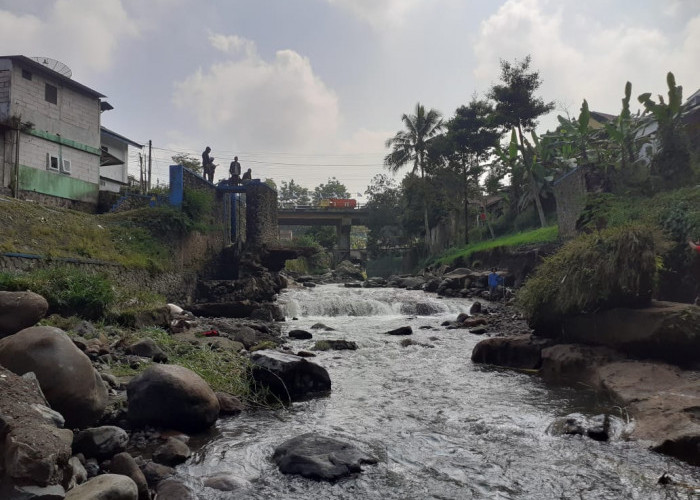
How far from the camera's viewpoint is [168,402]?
619 cm

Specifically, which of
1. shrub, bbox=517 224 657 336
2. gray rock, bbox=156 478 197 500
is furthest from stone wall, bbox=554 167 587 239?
gray rock, bbox=156 478 197 500

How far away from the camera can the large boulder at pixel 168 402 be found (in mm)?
6160

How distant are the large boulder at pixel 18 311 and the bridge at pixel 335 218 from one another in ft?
163

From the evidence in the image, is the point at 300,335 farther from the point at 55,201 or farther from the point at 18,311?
the point at 55,201

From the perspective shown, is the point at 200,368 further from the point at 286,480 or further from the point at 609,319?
the point at 609,319

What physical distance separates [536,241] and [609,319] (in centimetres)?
1826

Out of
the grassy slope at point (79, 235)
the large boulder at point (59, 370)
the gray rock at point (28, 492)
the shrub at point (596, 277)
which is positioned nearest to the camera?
the gray rock at point (28, 492)

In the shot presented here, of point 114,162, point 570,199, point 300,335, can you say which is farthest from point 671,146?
point 114,162

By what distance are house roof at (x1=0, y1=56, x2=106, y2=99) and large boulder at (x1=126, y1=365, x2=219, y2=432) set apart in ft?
74.9

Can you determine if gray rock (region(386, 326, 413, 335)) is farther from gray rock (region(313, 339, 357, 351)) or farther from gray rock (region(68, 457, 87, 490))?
gray rock (region(68, 457, 87, 490))

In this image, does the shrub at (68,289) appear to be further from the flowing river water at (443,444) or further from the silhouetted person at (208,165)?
the silhouetted person at (208,165)

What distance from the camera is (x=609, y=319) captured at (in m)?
9.12

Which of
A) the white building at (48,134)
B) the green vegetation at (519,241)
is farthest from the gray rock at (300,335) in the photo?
the green vegetation at (519,241)

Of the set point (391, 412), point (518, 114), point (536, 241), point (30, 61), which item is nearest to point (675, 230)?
point (391, 412)
